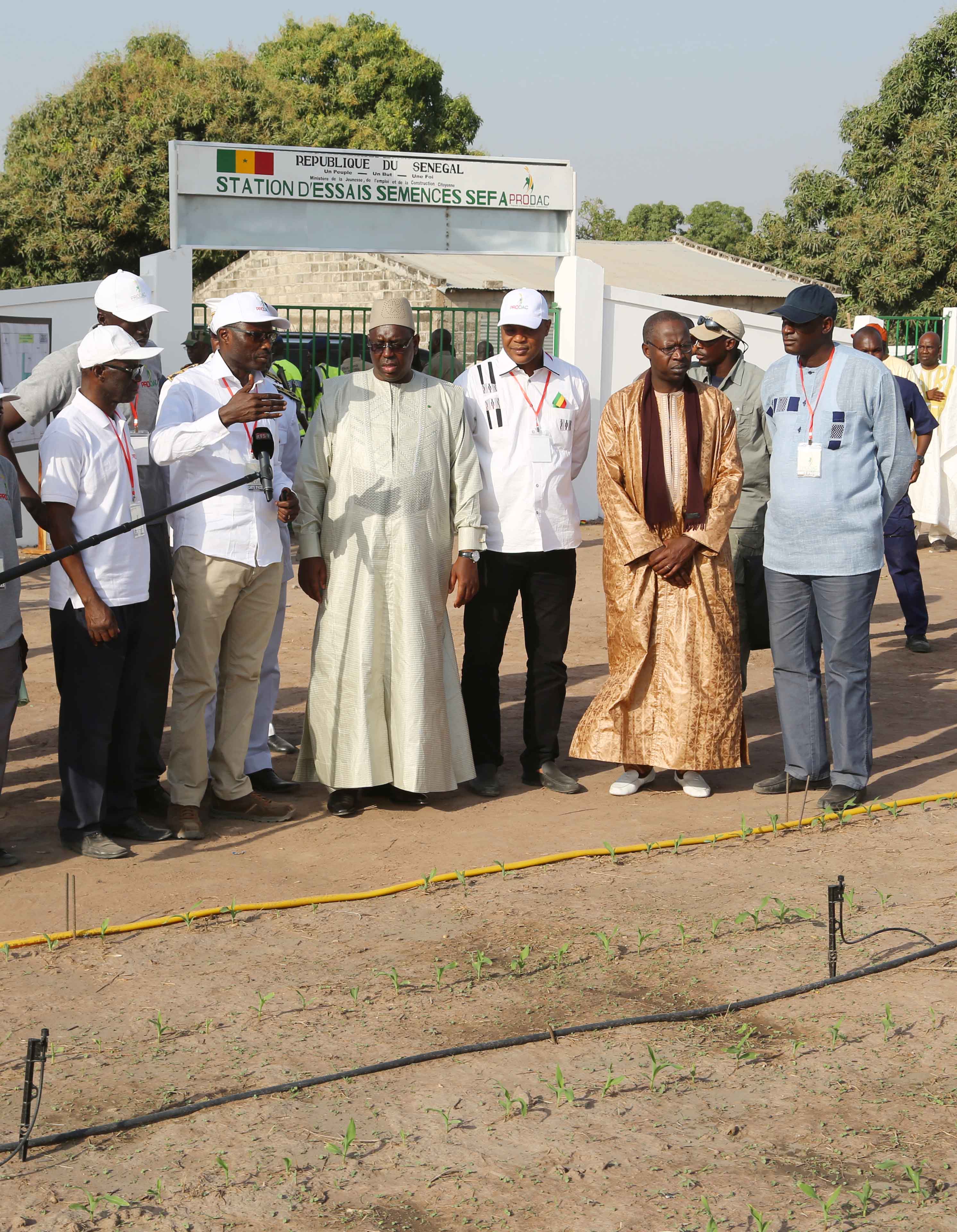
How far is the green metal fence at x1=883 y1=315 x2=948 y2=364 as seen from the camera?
56.5 feet

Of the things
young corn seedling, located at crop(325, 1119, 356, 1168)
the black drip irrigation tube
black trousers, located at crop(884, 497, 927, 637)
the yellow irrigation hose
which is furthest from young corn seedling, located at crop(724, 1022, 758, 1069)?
black trousers, located at crop(884, 497, 927, 637)

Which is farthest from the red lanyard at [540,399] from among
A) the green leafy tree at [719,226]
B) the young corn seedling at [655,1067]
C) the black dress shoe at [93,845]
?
the green leafy tree at [719,226]

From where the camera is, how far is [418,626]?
5910mm

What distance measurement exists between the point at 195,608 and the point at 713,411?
2298mm

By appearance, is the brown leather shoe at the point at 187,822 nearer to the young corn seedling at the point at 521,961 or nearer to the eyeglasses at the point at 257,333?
the young corn seedling at the point at 521,961

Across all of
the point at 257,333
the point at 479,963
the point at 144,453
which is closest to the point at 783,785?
the point at 479,963

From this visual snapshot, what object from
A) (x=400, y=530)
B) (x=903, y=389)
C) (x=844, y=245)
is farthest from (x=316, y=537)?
(x=844, y=245)

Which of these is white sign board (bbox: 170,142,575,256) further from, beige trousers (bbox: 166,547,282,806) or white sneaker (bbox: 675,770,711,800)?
white sneaker (bbox: 675,770,711,800)

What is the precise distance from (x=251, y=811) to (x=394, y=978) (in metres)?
1.81

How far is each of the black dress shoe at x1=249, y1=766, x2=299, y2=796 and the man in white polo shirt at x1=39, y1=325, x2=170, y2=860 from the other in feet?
3.17

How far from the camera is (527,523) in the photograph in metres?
6.13

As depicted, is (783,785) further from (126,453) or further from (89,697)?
(126,453)

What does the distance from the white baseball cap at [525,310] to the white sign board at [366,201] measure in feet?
24.9

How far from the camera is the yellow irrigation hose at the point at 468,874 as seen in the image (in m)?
4.65
